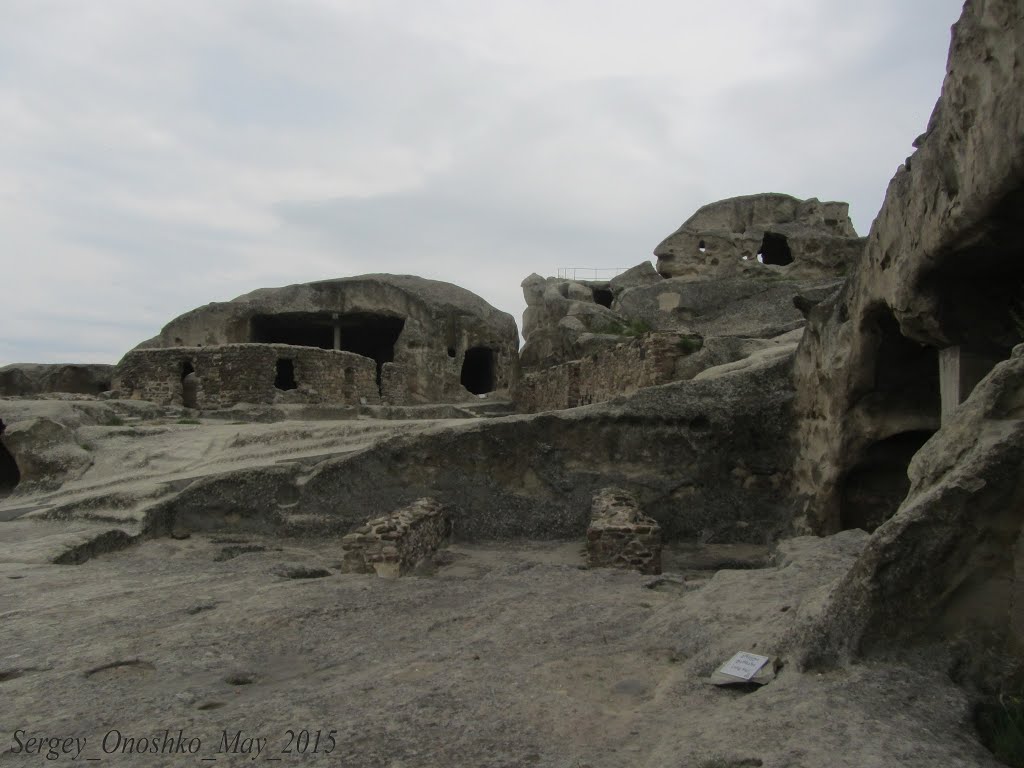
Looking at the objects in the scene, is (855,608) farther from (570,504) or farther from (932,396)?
(570,504)

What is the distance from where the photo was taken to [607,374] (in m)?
13.5

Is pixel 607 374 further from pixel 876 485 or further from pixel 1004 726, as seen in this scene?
pixel 1004 726

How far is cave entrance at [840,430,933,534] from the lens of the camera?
747 centimetres

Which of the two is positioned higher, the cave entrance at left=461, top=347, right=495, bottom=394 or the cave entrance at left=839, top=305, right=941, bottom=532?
the cave entrance at left=461, top=347, right=495, bottom=394

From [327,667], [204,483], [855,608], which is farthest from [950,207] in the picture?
[204,483]

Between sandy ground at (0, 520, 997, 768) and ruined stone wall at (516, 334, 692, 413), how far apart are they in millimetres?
5675

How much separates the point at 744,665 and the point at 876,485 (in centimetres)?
506

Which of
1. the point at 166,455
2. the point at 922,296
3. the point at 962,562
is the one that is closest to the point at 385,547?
the point at 922,296

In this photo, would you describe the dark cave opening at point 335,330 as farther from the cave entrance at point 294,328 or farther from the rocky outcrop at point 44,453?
the rocky outcrop at point 44,453

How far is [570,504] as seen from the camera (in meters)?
9.29

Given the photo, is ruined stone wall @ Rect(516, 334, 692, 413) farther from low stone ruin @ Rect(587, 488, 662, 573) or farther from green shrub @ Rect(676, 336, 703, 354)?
low stone ruin @ Rect(587, 488, 662, 573)

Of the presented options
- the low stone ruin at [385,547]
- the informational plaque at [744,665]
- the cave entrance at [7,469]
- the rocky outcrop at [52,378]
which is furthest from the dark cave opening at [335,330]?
the informational plaque at [744,665]

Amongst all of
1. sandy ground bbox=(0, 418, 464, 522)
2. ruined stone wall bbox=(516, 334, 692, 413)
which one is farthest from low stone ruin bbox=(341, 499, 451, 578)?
ruined stone wall bbox=(516, 334, 692, 413)

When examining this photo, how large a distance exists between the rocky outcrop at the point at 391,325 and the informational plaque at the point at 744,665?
16055 millimetres
